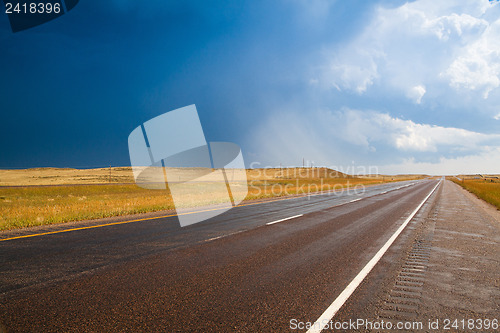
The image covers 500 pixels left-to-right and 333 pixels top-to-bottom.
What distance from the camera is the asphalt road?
3047 millimetres

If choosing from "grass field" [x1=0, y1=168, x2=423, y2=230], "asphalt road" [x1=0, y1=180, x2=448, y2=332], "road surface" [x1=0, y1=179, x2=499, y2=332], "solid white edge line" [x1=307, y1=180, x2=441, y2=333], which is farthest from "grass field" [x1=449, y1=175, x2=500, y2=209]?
"asphalt road" [x1=0, y1=180, x2=448, y2=332]

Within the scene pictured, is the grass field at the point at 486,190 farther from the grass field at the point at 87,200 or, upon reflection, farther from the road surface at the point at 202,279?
the road surface at the point at 202,279

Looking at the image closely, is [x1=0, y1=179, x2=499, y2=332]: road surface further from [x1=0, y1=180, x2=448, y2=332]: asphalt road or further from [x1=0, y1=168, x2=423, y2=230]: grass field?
[x1=0, y1=168, x2=423, y2=230]: grass field

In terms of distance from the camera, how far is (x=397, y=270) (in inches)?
194

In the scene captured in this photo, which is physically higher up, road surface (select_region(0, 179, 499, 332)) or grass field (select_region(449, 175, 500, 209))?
road surface (select_region(0, 179, 499, 332))

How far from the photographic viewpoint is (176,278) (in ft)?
14.1

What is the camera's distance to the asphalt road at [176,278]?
305 centimetres

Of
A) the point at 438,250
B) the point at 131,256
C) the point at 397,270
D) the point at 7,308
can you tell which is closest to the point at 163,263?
the point at 131,256

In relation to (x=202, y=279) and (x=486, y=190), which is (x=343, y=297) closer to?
(x=202, y=279)

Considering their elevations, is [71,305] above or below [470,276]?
above

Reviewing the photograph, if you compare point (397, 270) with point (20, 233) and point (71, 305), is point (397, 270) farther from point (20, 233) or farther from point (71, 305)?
point (20, 233)

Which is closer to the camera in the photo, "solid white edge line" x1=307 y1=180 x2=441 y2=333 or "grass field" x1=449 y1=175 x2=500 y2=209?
"solid white edge line" x1=307 y1=180 x2=441 y2=333

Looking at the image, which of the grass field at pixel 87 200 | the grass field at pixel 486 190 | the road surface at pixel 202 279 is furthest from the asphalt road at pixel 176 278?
the grass field at pixel 486 190

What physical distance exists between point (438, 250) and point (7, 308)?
8.26 meters
